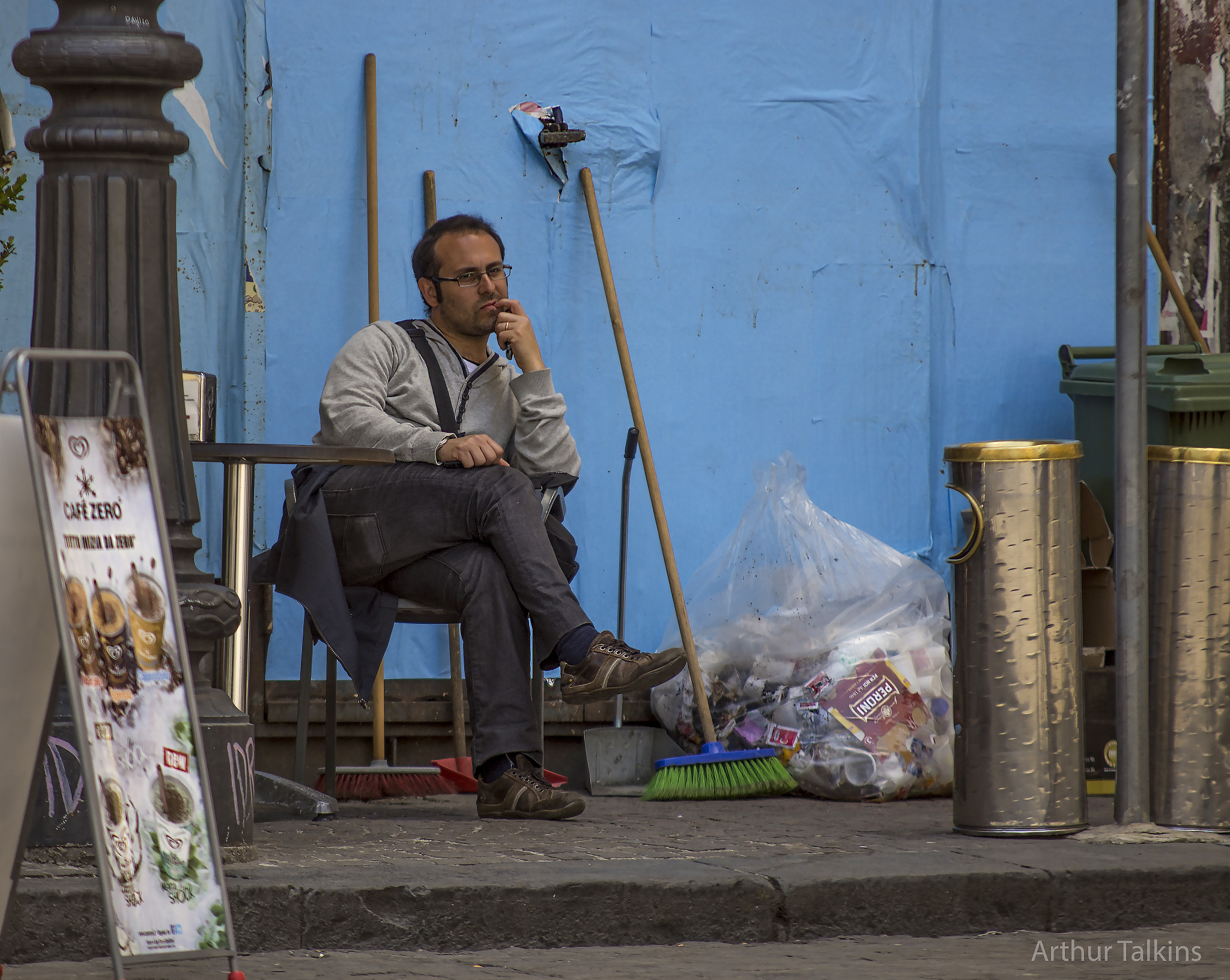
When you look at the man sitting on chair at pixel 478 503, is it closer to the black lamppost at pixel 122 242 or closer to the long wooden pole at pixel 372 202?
the long wooden pole at pixel 372 202

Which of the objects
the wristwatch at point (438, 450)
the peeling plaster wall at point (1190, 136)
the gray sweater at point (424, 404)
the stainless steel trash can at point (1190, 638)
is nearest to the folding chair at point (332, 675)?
the gray sweater at point (424, 404)

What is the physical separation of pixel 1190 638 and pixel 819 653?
1343mm

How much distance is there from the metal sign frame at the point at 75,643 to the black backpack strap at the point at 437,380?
6.18 feet

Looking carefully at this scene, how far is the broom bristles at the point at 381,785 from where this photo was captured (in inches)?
181

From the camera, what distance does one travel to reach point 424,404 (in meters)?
4.23

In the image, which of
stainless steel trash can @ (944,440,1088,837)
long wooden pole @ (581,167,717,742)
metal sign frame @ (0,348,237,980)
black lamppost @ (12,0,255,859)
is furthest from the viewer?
long wooden pole @ (581,167,717,742)

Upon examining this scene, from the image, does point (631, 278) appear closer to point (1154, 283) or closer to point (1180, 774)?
point (1154, 283)

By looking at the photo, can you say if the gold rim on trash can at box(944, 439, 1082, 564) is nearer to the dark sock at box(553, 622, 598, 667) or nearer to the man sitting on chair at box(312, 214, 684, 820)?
the man sitting on chair at box(312, 214, 684, 820)

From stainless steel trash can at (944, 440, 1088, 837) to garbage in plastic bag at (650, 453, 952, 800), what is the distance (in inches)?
36.2

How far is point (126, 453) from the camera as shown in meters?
2.26

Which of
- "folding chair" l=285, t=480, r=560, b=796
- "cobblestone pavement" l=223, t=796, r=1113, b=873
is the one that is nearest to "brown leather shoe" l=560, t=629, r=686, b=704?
"folding chair" l=285, t=480, r=560, b=796

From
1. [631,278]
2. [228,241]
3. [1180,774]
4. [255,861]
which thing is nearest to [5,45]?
[228,241]

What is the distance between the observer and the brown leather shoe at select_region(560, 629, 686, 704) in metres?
3.66

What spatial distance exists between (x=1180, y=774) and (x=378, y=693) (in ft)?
8.01
